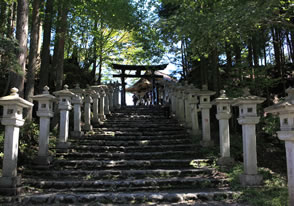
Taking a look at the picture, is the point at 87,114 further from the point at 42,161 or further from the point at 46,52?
the point at 42,161

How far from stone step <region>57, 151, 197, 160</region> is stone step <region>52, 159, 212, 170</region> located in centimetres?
55

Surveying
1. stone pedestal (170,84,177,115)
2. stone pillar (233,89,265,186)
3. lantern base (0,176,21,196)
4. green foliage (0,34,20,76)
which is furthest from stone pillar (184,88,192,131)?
lantern base (0,176,21,196)

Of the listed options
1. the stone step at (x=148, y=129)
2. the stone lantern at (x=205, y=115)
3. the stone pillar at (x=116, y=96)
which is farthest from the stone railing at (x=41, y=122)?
the stone lantern at (x=205, y=115)

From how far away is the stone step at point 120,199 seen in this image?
18.6 ft

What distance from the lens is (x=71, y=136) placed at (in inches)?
394

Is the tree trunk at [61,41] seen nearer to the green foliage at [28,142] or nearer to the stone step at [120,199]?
the green foliage at [28,142]

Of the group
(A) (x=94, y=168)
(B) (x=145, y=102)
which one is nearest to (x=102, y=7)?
(A) (x=94, y=168)

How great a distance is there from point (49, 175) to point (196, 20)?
5.83 meters

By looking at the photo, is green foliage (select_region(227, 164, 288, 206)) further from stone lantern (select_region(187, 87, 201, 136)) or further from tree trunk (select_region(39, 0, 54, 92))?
tree trunk (select_region(39, 0, 54, 92))

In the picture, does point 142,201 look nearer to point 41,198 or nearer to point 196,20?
point 41,198

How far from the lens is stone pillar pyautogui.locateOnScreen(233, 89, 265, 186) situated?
21.3 ft

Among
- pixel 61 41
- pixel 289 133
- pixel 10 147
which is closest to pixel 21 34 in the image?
pixel 61 41

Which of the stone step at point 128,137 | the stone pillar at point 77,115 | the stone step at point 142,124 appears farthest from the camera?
the stone step at point 142,124

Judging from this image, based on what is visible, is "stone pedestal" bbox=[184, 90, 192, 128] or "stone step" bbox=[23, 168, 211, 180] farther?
"stone pedestal" bbox=[184, 90, 192, 128]
